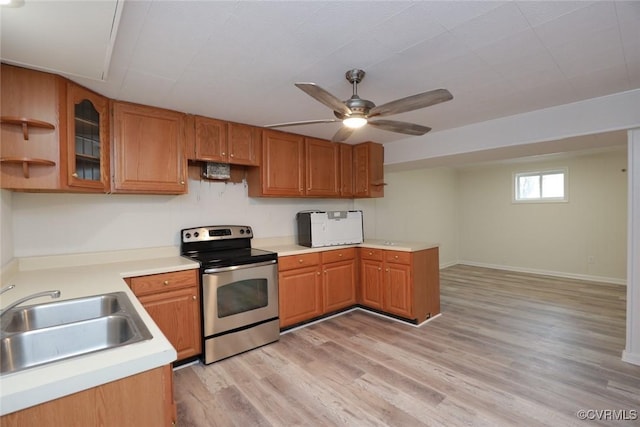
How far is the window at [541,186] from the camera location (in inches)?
215

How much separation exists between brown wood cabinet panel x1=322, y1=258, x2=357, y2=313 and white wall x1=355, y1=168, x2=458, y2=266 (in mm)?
1133

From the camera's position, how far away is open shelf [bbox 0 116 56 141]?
1.67 metres

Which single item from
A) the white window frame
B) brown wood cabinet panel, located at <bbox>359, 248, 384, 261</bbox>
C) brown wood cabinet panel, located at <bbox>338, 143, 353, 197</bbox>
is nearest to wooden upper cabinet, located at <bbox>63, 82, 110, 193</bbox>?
brown wood cabinet panel, located at <bbox>338, 143, 353, 197</bbox>

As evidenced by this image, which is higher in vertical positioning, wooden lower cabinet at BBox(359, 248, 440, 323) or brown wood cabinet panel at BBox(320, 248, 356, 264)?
brown wood cabinet panel at BBox(320, 248, 356, 264)

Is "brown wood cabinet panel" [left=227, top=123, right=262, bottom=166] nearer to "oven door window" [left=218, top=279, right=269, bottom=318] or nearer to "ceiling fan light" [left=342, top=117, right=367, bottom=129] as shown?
"oven door window" [left=218, top=279, right=269, bottom=318]

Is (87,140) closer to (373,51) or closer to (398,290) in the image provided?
(373,51)

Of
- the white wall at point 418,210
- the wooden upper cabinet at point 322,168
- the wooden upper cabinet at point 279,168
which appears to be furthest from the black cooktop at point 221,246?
the white wall at point 418,210

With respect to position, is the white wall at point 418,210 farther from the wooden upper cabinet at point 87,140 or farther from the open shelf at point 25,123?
the open shelf at point 25,123

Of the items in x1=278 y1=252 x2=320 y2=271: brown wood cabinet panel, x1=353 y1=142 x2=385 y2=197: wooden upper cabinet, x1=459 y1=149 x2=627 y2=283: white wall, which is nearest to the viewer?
x1=278 y1=252 x2=320 y2=271: brown wood cabinet panel

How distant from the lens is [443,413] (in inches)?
74.9

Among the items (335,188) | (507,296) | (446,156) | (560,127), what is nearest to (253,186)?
(335,188)

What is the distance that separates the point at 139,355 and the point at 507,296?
15.9ft

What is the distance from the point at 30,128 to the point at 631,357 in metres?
4.59

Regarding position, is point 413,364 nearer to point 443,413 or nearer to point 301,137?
point 443,413
